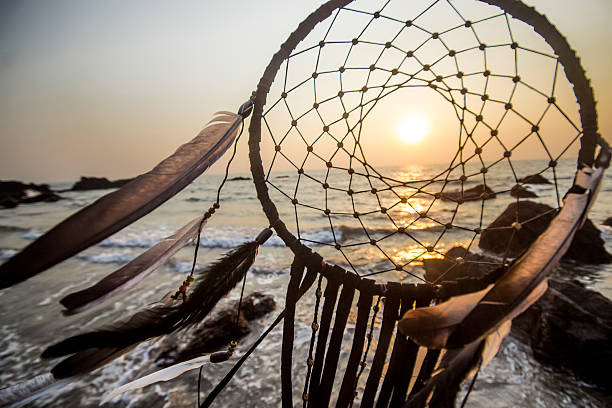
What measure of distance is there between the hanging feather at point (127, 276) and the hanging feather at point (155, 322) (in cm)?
12

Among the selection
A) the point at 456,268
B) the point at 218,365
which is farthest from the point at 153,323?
the point at 456,268

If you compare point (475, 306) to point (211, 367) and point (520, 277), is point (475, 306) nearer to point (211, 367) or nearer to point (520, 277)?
point (520, 277)

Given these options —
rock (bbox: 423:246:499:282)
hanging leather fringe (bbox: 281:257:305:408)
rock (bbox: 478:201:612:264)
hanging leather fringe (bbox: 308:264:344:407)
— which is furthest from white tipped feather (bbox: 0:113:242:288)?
rock (bbox: 478:201:612:264)

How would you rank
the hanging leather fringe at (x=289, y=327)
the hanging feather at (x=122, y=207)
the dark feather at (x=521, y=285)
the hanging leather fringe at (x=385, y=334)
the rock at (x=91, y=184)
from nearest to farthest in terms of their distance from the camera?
the hanging feather at (x=122, y=207) → the dark feather at (x=521, y=285) → the hanging leather fringe at (x=385, y=334) → the hanging leather fringe at (x=289, y=327) → the rock at (x=91, y=184)

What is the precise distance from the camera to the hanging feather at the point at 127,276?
3.29 ft

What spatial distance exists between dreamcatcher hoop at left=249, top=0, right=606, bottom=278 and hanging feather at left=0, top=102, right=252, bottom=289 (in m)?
0.17

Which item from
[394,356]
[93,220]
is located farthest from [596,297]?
[93,220]

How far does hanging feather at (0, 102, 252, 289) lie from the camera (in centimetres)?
67

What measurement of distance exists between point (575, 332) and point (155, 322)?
3.60 metres

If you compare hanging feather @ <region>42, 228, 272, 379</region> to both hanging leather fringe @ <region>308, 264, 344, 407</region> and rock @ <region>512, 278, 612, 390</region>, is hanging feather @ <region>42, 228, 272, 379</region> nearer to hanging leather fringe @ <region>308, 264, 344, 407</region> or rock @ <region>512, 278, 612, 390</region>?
hanging leather fringe @ <region>308, 264, 344, 407</region>

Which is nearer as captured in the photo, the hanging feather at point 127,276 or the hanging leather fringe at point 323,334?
the hanging feather at point 127,276

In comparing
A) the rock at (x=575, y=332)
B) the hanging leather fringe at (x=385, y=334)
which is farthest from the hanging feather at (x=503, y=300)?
the rock at (x=575, y=332)

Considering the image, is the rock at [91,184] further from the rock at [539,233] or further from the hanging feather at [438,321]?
the hanging feather at [438,321]

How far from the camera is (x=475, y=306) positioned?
0.84 meters
